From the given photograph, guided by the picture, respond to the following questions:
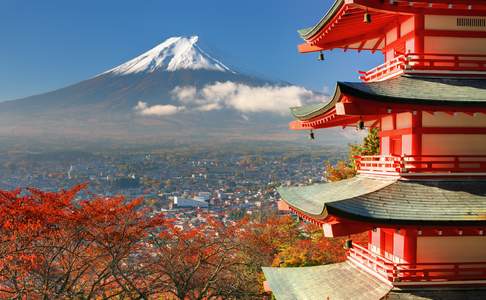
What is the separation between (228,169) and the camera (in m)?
114

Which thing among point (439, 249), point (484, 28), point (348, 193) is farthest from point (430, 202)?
point (484, 28)

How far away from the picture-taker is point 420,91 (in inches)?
338

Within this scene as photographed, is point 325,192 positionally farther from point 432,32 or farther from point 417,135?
point 432,32

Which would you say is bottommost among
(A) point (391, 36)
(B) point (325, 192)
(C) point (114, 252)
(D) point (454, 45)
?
(C) point (114, 252)

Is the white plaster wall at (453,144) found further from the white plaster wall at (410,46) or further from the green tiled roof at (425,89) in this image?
the white plaster wall at (410,46)

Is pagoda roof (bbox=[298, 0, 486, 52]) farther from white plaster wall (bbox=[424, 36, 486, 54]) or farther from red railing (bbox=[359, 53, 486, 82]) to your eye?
red railing (bbox=[359, 53, 486, 82])

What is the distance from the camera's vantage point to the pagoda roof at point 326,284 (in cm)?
890

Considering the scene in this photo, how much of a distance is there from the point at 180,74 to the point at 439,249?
5650 inches

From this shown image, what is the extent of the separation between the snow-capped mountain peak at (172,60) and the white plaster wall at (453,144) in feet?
461

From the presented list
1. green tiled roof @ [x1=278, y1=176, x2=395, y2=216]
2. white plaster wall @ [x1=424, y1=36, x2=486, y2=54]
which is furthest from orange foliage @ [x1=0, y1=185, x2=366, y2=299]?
white plaster wall @ [x1=424, y1=36, x2=486, y2=54]

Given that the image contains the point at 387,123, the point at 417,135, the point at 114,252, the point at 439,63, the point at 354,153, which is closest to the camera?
the point at 417,135

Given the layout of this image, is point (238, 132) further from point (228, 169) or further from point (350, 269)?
point (350, 269)

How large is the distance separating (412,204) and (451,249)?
1292 millimetres

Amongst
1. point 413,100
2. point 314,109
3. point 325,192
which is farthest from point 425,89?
point 325,192
